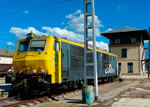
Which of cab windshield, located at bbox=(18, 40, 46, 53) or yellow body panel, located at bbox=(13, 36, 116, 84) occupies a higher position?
cab windshield, located at bbox=(18, 40, 46, 53)

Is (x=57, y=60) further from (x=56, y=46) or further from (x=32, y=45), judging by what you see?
(x=32, y=45)

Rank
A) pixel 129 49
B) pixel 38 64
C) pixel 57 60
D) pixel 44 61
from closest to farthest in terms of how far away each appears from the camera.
→ pixel 44 61, pixel 38 64, pixel 57 60, pixel 129 49

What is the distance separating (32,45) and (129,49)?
117 feet

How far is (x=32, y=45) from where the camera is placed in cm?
1141

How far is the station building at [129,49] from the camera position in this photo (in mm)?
42844

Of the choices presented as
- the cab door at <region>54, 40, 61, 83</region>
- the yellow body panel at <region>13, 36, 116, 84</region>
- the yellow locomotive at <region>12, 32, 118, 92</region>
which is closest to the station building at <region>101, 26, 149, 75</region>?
the yellow locomotive at <region>12, 32, 118, 92</region>

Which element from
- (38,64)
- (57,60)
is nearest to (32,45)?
(38,64)

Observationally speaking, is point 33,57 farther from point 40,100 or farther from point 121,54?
point 121,54

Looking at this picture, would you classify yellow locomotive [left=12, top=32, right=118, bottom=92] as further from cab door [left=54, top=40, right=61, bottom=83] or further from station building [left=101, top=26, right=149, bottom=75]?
station building [left=101, top=26, right=149, bottom=75]

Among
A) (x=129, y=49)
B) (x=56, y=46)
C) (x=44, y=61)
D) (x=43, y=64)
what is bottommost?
(x=43, y=64)

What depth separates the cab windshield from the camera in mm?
11118

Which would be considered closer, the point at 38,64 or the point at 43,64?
the point at 43,64

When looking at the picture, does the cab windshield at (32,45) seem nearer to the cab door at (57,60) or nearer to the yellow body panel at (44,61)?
the yellow body panel at (44,61)

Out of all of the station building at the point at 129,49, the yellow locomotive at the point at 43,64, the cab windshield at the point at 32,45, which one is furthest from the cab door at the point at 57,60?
the station building at the point at 129,49
